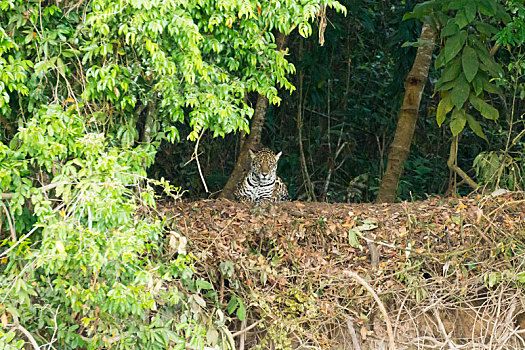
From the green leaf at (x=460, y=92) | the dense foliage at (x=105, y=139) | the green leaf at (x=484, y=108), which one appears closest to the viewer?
the dense foliage at (x=105, y=139)

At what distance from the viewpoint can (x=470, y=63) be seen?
25.0 ft

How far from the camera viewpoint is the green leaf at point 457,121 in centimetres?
777

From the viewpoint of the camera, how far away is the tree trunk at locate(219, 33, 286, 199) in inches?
345

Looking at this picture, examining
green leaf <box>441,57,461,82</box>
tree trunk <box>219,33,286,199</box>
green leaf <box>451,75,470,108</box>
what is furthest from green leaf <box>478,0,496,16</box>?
tree trunk <box>219,33,286,199</box>

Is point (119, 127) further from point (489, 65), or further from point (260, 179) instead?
point (489, 65)

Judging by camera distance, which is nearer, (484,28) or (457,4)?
(457,4)

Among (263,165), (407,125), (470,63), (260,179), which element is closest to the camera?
(470,63)

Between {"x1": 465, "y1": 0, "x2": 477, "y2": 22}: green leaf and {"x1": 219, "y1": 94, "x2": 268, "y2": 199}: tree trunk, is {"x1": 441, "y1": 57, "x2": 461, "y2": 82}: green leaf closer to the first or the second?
{"x1": 465, "y1": 0, "x2": 477, "y2": 22}: green leaf

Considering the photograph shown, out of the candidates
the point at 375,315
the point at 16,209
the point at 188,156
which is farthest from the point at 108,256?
the point at 188,156

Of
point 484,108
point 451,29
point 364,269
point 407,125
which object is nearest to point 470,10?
point 451,29

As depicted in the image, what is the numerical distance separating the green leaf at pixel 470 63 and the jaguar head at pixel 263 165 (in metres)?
2.36

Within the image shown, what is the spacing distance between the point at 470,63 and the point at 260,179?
271cm

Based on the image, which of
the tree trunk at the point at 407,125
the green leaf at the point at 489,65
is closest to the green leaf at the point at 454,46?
the green leaf at the point at 489,65

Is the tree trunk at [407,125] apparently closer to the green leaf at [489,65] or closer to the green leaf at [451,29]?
the green leaf at [451,29]
